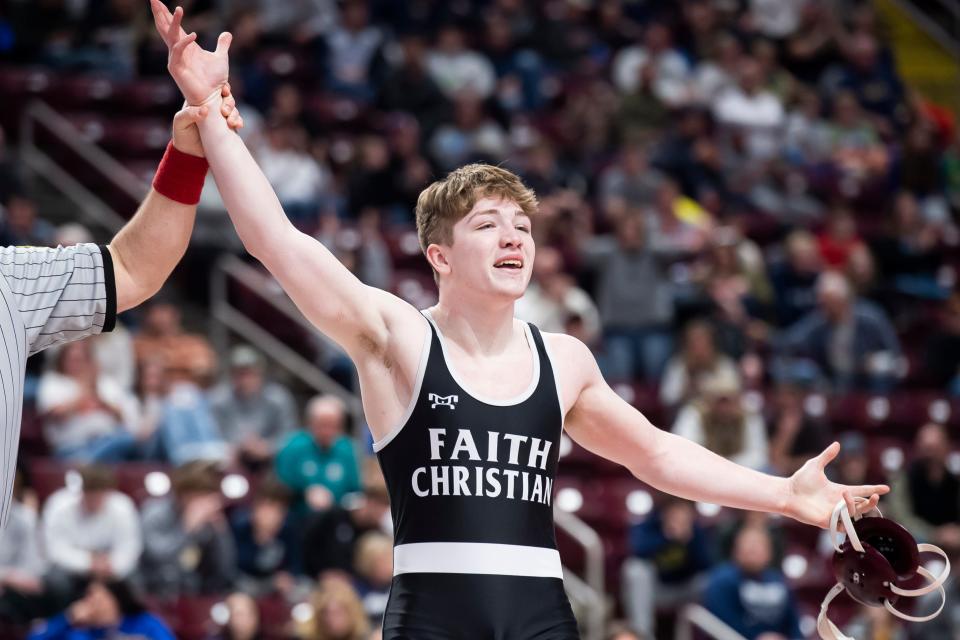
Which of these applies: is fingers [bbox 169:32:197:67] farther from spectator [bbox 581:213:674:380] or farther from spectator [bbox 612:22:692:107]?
spectator [bbox 612:22:692:107]

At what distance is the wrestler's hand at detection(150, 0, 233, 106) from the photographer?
4.21 meters

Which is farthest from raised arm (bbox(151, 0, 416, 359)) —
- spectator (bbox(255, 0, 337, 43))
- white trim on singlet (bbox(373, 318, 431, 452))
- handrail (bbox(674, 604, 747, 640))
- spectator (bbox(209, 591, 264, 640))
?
spectator (bbox(255, 0, 337, 43))

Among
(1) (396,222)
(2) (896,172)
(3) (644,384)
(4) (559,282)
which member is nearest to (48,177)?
(1) (396,222)

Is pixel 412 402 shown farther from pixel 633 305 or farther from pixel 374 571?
pixel 633 305

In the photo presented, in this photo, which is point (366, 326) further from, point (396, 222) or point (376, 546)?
point (396, 222)

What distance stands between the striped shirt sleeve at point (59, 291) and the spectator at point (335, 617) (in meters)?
4.47

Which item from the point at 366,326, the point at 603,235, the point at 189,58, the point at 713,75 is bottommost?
the point at 603,235

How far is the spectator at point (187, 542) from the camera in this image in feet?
29.3

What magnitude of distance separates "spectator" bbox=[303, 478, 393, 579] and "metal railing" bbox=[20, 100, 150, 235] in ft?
12.9

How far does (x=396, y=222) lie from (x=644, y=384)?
2.64 meters

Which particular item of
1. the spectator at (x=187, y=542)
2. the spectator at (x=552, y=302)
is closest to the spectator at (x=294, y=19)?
the spectator at (x=552, y=302)

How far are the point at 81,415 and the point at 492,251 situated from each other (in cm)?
614

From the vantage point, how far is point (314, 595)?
Answer: 28.0 ft

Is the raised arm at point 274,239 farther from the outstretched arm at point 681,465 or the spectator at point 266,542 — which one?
the spectator at point 266,542
